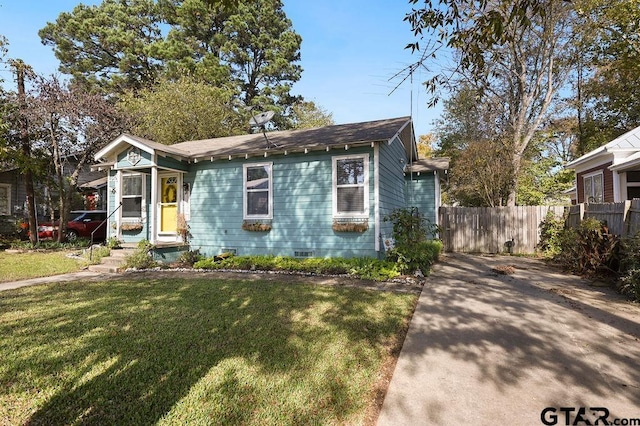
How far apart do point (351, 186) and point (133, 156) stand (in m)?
6.95

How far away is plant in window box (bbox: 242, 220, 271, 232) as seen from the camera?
908cm

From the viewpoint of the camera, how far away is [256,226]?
9156 millimetres

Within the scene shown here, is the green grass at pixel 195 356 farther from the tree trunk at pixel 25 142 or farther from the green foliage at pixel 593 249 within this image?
the tree trunk at pixel 25 142

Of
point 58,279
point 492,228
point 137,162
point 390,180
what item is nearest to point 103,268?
point 58,279

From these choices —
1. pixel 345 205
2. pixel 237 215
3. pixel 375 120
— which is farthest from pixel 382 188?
pixel 237 215

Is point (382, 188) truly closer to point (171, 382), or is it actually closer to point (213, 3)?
point (213, 3)

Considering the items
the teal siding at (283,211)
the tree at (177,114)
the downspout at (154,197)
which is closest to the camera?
the teal siding at (283,211)

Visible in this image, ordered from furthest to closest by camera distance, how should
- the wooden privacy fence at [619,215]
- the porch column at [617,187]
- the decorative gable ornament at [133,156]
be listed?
1. the porch column at [617,187]
2. the decorative gable ornament at [133,156]
3. the wooden privacy fence at [619,215]

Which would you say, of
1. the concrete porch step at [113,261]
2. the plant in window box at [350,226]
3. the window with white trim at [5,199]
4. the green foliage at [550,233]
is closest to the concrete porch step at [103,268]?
the concrete porch step at [113,261]

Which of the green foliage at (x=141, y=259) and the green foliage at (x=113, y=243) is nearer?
the green foliage at (x=141, y=259)

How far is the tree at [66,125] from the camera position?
517 inches

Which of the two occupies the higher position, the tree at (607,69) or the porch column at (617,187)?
the tree at (607,69)

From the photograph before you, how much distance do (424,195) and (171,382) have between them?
1148cm

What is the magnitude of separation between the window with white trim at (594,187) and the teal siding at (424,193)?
5695 millimetres
